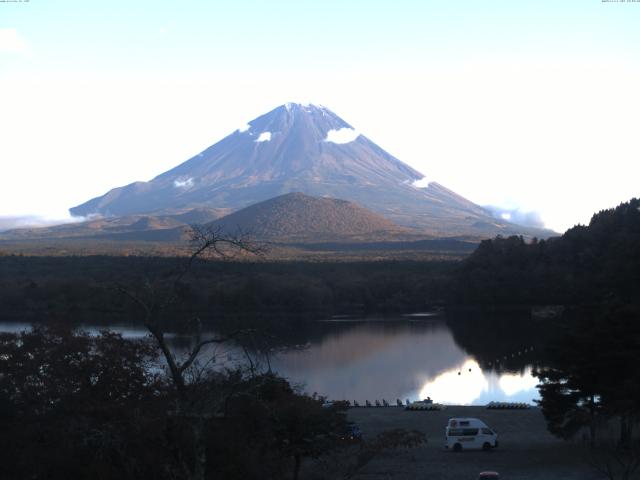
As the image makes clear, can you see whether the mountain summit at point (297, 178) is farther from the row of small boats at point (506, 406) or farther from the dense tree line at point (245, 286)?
the row of small boats at point (506, 406)

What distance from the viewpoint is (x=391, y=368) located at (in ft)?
81.0

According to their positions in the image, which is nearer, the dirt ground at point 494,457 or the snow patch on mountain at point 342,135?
the dirt ground at point 494,457

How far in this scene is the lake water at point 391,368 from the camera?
20828 mm

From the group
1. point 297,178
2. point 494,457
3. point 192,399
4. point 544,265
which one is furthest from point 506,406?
point 297,178

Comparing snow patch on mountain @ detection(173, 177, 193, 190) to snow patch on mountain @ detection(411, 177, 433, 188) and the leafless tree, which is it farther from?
the leafless tree

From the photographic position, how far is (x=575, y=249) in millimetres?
41250

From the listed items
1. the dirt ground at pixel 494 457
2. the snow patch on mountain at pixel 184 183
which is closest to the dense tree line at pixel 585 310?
the dirt ground at pixel 494 457

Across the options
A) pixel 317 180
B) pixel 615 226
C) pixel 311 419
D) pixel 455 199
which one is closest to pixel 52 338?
pixel 311 419

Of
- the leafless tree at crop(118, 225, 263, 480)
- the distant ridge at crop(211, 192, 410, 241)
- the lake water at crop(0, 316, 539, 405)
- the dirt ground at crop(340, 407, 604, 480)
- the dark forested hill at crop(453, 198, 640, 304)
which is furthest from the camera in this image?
the distant ridge at crop(211, 192, 410, 241)

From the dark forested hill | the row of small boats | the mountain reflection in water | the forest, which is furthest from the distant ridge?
the row of small boats

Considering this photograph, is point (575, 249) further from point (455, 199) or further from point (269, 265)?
point (455, 199)

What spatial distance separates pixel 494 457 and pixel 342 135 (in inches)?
4494

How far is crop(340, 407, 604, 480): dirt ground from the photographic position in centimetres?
1119

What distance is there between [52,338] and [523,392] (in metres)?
15.0
